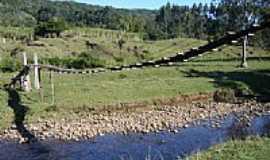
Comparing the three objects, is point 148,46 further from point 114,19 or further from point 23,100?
point 114,19

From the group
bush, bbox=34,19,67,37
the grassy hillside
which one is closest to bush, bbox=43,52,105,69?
the grassy hillside

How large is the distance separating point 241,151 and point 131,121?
455 inches

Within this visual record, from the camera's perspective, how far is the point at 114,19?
104m

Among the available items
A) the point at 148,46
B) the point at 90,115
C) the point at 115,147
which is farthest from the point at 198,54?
the point at 148,46

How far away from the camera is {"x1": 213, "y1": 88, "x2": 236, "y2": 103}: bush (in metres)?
29.1

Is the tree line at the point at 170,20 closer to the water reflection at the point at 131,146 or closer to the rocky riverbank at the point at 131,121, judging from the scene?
the rocky riverbank at the point at 131,121

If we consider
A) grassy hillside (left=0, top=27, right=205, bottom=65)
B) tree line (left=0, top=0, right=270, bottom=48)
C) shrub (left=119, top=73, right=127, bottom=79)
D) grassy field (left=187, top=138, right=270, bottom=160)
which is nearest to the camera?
grassy field (left=187, top=138, right=270, bottom=160)

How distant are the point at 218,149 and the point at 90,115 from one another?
1152 centimetres

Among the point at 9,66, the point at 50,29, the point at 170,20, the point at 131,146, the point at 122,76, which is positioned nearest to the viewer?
the point at 131,146

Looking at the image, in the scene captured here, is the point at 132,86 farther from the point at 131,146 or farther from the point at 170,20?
the point at 170,20

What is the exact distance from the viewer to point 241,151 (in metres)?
12.5

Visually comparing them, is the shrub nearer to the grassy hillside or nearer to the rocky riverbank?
the rocky riverbank

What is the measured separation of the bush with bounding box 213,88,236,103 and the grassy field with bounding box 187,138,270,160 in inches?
594

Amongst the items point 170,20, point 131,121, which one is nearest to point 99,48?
point 131,121
